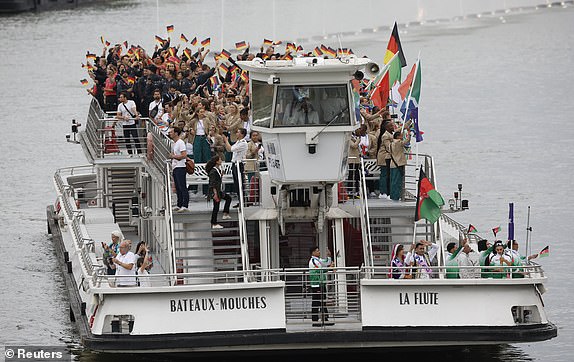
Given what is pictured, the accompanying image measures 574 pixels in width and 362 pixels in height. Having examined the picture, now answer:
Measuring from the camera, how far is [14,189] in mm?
57000

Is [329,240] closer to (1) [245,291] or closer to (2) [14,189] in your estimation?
(1) [245,291]

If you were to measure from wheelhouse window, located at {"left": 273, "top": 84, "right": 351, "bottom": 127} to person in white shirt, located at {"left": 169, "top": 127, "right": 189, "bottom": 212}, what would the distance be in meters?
2.57

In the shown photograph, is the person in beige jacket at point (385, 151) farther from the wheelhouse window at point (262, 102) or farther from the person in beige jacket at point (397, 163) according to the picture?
the wheelhouse window at point (262, 102)

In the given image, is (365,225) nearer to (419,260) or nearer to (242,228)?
(419,260)

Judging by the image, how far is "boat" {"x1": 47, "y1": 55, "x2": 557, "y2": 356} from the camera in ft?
90.1

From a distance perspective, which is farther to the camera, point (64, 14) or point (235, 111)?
point (64, 14)

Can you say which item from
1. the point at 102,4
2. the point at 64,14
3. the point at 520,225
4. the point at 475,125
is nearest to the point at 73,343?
the point at 520,225

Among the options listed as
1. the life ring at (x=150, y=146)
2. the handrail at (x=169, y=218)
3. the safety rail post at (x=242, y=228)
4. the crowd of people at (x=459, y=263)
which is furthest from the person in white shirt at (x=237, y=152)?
the crowd of people at (x=459, y=263)

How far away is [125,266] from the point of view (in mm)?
28141

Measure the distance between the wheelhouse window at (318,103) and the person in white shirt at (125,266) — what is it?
3505 millimetres

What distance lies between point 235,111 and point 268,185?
3.05m

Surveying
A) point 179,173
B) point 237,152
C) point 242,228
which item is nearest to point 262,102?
point 237,152

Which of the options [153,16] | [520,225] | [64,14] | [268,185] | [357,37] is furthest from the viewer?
[64,14]

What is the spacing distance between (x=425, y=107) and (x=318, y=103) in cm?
4779
